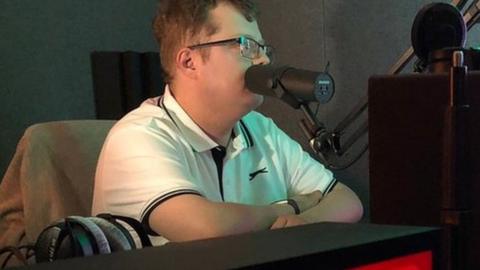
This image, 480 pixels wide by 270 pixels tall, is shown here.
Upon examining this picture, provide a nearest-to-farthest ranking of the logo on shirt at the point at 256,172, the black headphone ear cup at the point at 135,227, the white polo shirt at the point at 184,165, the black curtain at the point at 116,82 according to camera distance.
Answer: the black headphone ear cup at the point at 135,227 → the white polo shirt at the point at 184,165 → the logo on shirt at the point at 256,172 → the black curtain at the point at 116,82

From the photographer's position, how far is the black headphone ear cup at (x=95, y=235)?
94cm

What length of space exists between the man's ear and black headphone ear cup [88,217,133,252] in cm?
55

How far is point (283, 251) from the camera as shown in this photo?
69 cm

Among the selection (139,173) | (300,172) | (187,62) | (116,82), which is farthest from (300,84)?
(116,82)

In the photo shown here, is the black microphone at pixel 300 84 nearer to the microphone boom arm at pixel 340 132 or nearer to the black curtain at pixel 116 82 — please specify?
the microphone boom arm at pixel 340 132

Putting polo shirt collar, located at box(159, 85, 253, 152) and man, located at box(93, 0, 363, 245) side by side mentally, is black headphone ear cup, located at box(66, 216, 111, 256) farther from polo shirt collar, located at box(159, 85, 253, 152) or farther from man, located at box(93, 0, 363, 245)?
polo shirt collar, located at box(159, 85, 253, 152)

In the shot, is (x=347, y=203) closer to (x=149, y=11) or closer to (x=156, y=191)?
(x=156, y=191)

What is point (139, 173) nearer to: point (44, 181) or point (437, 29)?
point (44, 181)

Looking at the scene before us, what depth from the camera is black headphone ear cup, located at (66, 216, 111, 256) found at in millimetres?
936

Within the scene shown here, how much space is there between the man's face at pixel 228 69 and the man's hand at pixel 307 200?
0.22m

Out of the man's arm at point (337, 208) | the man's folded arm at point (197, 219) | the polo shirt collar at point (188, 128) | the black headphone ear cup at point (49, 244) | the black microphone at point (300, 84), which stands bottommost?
the man's arm at point (337, 208)

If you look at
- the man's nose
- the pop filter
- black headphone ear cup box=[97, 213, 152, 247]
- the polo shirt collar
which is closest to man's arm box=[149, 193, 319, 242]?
black headphone ear cup box=[97, 213, 152, 247]

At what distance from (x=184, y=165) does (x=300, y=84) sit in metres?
0.44

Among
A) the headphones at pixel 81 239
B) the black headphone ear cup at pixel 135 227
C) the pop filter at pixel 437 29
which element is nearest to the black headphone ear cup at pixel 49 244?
the headphones at pixel 81 239
